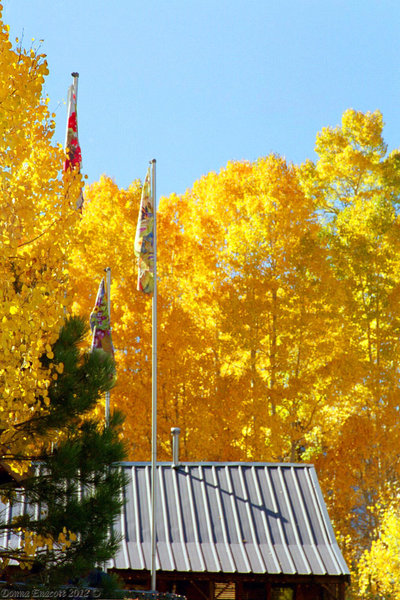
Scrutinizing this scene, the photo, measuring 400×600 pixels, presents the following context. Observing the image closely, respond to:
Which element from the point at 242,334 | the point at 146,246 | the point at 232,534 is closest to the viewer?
the point at 232,534

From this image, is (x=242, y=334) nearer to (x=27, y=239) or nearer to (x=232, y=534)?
(x=232, y=534)

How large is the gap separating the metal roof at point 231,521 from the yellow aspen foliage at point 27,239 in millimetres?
5974

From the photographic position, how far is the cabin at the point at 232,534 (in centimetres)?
1320

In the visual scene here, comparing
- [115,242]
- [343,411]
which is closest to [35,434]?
[343,411]

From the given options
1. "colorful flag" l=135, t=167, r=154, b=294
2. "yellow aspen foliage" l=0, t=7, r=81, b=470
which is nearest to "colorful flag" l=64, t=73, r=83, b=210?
"colorful flag" l=135, t=167, r=154, b=294

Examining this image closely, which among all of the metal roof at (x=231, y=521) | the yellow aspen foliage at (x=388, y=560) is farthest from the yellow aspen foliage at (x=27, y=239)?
the yellow aspen foliage at (x=388, y=560)

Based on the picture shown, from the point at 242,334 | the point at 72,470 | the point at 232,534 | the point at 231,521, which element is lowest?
the point at 72,470

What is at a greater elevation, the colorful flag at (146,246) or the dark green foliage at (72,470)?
the colorful flag at (146,246)

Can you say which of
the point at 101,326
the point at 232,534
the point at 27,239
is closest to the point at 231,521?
the point at 232,534

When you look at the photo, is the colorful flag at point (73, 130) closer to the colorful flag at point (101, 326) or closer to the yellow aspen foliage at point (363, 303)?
the colorful flag at point (101, 326)

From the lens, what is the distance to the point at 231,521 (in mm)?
14008

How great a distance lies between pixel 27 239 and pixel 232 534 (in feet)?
26.0

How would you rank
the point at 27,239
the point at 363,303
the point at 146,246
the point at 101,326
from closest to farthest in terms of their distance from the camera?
1. the point at 27,239
2. the point at 146,246
3. the point at 101,326
4. the point at 363,303

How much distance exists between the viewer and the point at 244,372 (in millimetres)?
20438
